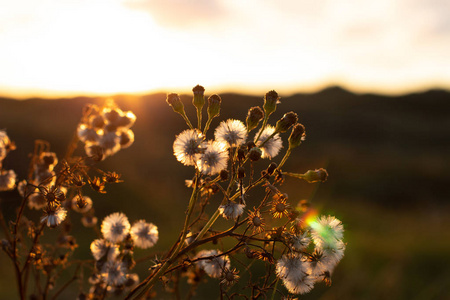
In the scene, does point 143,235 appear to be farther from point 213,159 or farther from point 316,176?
point 316,176

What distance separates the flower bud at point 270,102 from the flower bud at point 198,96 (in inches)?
8.5

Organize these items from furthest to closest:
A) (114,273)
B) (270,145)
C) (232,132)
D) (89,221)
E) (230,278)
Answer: (89,221)
(114,273)
(270,145)
(232,132)
(230,278)

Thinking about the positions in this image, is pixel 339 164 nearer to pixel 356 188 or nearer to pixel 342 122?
pixel 356 188

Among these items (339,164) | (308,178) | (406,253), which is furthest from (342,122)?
(308,178)

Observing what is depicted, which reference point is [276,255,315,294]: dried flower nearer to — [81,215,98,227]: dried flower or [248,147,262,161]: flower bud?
[248,147,262,161]: flower bud

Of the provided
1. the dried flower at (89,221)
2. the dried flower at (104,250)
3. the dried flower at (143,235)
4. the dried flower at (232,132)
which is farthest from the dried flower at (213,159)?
the dried flower at (89,221)

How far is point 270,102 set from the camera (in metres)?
1.34

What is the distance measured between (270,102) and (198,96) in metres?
0.25

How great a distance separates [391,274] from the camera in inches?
143

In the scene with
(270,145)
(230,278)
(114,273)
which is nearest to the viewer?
(230,278)

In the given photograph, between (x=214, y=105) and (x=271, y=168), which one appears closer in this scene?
(x=271, y=168)

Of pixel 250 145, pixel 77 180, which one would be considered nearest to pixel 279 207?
pixel 250 145

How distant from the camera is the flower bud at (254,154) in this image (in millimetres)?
1102

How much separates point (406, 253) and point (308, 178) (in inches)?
160
